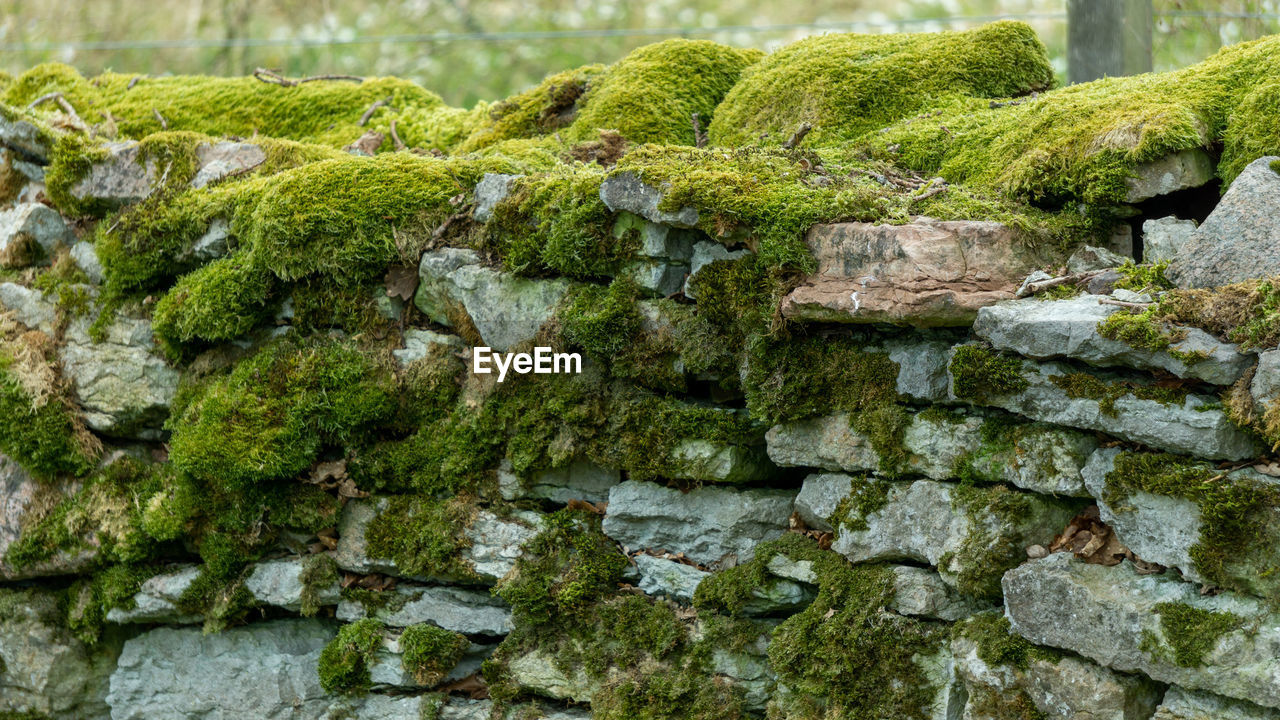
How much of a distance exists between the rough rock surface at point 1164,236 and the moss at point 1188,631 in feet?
4.67

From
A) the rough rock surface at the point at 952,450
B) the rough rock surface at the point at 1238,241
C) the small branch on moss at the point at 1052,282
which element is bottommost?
the rough rock surface at the point at 952,450

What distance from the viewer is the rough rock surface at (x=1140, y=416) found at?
3.59 m

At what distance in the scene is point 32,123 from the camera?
722 centimetres

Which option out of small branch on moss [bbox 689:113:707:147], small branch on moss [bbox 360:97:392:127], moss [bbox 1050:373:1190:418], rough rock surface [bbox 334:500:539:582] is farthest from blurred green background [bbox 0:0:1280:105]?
moss [bbox 1050:373:1190:418]

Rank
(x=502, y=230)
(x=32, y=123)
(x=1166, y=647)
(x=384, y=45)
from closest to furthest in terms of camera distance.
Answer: (x=1166, y=647) < (x=502, y=230) < (x=32, y=123) < (x=384, y=45)

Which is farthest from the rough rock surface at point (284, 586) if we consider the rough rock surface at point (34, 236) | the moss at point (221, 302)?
the rough rock surface at point (34, 236)

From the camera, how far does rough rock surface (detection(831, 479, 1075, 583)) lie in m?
4.18

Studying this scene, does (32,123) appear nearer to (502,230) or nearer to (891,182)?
(502,230)

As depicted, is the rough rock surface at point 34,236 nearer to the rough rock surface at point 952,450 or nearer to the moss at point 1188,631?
the rough rock surface at point 952,450

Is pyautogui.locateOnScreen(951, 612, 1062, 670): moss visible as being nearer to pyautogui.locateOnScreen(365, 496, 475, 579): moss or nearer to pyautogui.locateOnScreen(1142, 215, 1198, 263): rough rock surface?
pyautogui.locateOnScreen(1142, 215, 1198, 263): rough rock surface

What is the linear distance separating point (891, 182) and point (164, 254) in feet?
14.1

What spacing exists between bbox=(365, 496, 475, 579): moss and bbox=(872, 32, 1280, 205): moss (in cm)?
302

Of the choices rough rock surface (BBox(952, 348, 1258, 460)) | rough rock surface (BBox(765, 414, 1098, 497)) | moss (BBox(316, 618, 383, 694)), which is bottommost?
moss (BBox(316, 618, 383, 694))

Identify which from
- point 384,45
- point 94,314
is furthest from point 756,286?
point 384,45
